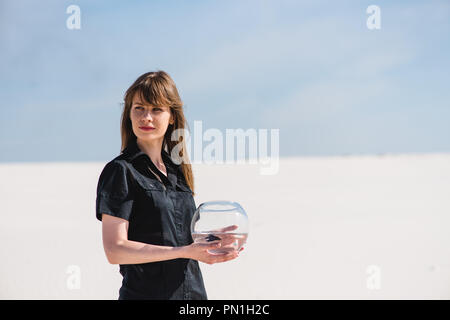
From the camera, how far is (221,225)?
2.03 metres

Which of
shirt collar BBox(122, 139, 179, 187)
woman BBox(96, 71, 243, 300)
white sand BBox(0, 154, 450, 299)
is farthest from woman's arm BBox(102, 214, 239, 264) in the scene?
white sand BBox(0, 154, 450, 299)

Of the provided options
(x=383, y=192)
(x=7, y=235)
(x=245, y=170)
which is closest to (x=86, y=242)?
(x=7, y=235)

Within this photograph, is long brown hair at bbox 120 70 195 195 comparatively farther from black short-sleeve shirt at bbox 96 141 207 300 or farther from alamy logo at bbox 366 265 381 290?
alamy logo at bbox 366 265 381 290

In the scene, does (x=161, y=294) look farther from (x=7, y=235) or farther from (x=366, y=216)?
(x=366, y=216)

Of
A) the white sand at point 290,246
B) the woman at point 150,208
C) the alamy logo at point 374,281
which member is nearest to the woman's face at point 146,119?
the woman at point 150,208

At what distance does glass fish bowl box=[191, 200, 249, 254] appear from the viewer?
1.91 m

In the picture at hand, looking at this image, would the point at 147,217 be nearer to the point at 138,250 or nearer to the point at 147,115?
the point at 138,250

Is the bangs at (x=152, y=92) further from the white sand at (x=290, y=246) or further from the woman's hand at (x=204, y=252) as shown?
the white sand at (x=290, y=246)

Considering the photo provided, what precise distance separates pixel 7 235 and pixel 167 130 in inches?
359

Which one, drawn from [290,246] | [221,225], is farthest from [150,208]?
[290,246]

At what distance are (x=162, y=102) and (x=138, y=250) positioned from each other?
576 mm

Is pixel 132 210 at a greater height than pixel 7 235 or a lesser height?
greater

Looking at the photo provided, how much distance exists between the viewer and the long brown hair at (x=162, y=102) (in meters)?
2.04
